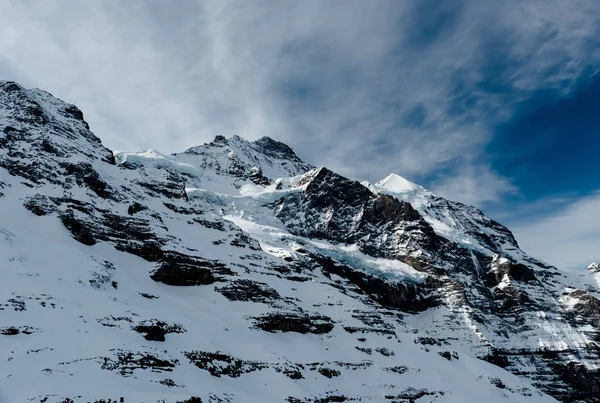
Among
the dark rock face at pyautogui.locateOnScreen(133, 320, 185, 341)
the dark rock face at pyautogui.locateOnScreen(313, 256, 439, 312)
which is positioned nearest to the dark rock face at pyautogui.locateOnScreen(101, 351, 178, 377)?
the dark rock face at pyautogui.locateOnScreen(133, 320, 185, 341)

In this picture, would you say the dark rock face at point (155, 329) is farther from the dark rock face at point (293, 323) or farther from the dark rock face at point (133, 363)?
the dark rock face at point (293, 323)

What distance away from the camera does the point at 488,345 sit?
102 m

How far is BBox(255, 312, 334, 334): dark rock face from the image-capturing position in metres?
59.1

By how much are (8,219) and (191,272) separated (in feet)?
85.0

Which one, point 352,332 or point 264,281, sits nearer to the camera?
point 352,332

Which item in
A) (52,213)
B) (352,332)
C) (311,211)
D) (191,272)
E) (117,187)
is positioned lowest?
(352,332)

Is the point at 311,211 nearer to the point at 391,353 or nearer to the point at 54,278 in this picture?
the point at 391,353

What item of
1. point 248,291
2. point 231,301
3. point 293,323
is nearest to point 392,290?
point 293,323

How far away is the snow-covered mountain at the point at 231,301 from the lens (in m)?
34.7

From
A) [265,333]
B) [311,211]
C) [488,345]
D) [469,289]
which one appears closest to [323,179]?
[311,211]

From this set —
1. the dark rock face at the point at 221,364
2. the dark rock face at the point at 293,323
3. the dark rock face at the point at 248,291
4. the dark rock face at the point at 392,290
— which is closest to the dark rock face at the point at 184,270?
the dark rock face at the point at 248,291

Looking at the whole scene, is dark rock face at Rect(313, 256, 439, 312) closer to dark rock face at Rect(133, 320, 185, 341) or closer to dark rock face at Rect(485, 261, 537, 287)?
dark rock face at Rect(485, 261, 537, 287)

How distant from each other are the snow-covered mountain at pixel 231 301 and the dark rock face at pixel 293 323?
1.06 ft

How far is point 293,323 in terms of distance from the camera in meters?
61.5
